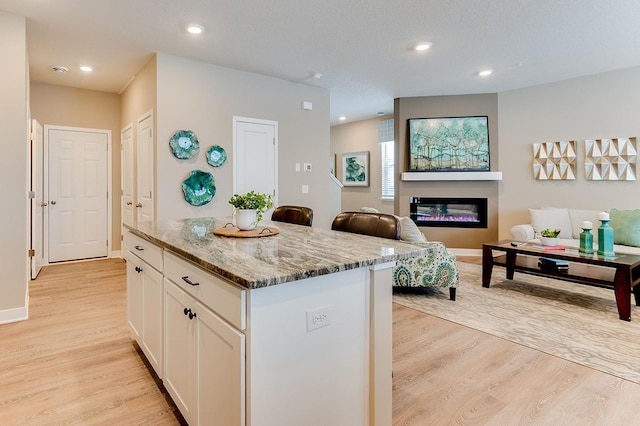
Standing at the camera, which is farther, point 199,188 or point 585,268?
point 199,188

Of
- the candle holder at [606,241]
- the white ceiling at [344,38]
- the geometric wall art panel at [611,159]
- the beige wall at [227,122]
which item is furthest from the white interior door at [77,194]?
the geometric wall art panel at [611,159]

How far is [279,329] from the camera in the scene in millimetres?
1176

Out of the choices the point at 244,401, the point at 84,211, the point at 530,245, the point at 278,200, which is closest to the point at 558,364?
the point at 530,245

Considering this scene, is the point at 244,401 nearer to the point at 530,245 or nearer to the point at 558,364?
the point at 558,364

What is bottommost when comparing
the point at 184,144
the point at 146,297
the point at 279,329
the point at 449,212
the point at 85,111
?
the point at 146,297

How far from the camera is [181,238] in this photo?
73.9 inches

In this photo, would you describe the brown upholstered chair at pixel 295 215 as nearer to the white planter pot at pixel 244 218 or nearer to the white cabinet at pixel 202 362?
the white planter pot at pixel 244 218

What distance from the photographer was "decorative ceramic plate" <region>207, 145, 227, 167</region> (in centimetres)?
439

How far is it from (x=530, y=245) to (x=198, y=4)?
4.06m

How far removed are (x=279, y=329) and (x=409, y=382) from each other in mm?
1313

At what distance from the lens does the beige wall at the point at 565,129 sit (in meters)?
4.73

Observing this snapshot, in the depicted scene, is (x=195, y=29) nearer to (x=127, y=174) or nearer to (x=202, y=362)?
(x=127, y=174)

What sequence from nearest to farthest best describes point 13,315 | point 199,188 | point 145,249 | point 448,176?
1. point 145,249
2. point 13,315
3. point 199,188
4. point 448,176

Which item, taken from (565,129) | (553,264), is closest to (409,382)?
(553,264)
